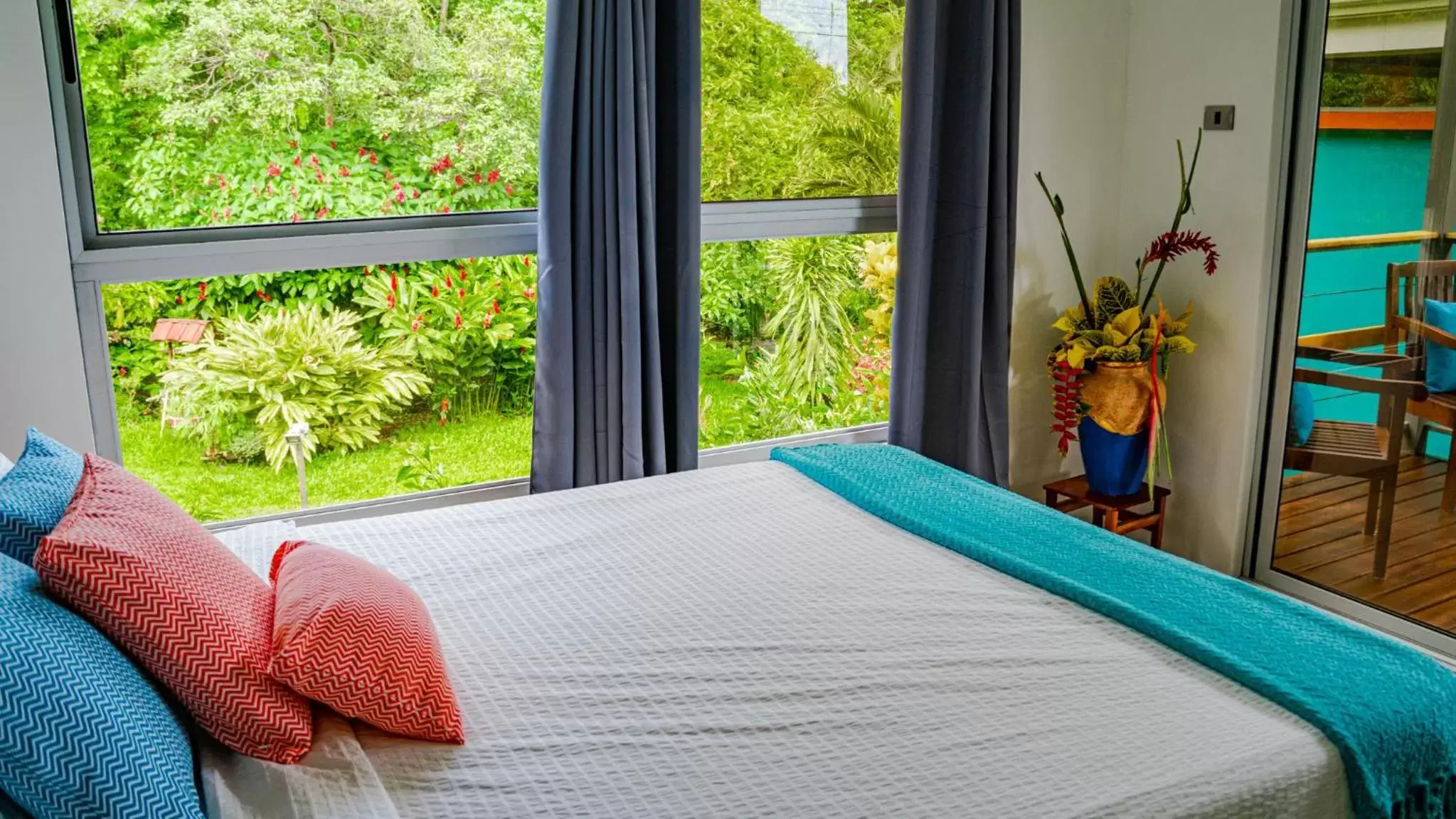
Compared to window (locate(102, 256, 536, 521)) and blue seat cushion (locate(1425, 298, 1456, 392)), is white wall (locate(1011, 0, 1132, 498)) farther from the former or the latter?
window (locate(102, 256, 536, 521))

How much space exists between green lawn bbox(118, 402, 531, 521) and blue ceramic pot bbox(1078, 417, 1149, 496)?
1.65 metres

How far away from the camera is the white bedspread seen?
1.48 metres

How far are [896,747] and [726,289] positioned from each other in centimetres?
216

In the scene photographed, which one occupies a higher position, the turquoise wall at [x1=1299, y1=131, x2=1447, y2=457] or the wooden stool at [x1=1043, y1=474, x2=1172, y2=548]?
the turquoise wall at [x1=1299, y1=131, x2=1447, y2=457]

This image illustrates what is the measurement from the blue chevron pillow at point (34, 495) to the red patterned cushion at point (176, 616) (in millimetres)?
56

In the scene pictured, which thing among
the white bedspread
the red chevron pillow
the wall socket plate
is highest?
the wall socket plate

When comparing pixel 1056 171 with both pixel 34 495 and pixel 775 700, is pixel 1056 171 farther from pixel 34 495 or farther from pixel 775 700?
pixel 34 495

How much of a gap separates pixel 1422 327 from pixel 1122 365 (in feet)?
2.45

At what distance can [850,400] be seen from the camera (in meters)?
3.87

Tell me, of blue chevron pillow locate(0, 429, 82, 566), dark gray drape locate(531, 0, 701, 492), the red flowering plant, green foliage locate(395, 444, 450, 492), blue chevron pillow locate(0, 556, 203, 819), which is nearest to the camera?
blue chevron pillow locate(0, 556, 203, 819)

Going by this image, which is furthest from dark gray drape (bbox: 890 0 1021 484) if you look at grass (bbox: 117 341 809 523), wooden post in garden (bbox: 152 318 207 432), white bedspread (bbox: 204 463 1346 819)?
wooden post in garden (bbox: 152 318 207 432)

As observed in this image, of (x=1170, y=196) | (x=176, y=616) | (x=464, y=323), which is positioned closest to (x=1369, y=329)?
(x=1170, y=196)

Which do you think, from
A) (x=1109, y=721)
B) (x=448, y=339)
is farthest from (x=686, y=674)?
(x=448, y=339)

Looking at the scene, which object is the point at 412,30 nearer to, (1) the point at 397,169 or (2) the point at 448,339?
(1) the point at 397,169
